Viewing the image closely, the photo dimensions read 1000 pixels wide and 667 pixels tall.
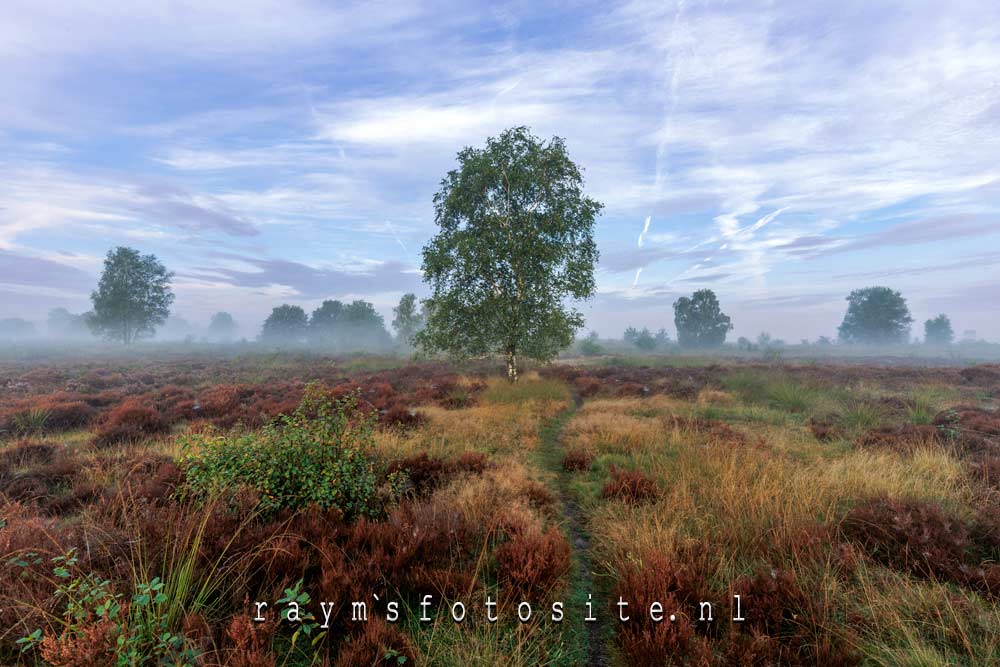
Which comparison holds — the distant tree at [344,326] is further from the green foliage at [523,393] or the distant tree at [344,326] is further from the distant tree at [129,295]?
the green foliage at [523,393]

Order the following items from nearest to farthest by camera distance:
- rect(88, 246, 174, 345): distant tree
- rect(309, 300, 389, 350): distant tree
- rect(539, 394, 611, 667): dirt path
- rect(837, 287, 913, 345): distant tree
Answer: rect(539, 394, 611, 667): dirt path < rect(88, 246, 174, 345): distant tree < rect(837, 287, 913, 345): distant tree < rect(309, 300, 389, 350): distant tree

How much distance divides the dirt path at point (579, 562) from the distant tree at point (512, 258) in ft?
25.1

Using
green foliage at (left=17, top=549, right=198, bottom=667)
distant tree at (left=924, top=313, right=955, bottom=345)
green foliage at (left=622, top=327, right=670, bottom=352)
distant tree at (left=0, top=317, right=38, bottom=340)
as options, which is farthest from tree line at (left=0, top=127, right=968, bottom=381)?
distant tree at (left=0, top=317, right=38, bottom=340)

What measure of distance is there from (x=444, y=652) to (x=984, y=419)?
15341 mm

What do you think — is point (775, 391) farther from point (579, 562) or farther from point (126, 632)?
point (126, 632)

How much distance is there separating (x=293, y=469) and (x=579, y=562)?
156 inches

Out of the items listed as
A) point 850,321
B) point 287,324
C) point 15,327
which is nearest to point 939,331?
point 850,321

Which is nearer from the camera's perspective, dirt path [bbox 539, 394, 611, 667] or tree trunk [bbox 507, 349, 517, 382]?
dirt path [bbox 539, 394, 611, 667]

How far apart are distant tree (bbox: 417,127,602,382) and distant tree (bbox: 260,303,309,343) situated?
94.9 metres

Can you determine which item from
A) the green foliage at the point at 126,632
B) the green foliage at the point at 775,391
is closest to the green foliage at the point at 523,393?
the green foliage at the point at 775,391

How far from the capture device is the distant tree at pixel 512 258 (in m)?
16.9

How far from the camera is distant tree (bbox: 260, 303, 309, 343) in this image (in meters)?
98.2

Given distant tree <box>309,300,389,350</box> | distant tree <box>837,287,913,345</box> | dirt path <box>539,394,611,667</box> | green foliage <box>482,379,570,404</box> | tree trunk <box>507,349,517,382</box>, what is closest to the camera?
dirt path <box>539,394,611,667</box>

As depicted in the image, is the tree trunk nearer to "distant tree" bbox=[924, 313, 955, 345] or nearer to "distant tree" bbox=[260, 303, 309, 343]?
"distant tree" bbox=[260, 303, 309, 343]
